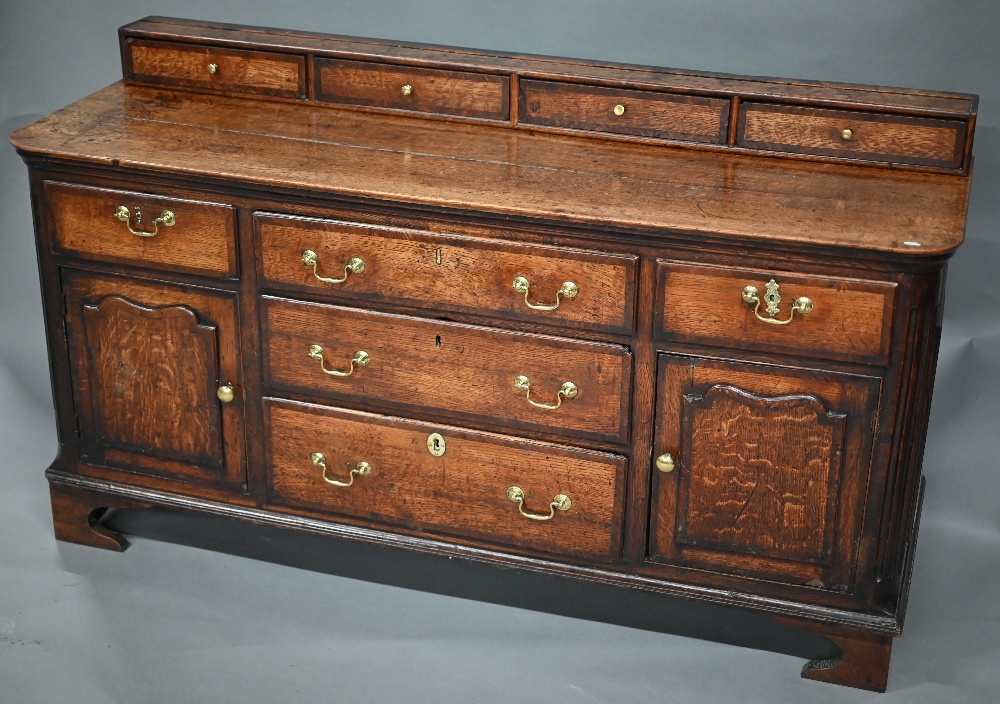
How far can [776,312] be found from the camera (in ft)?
10.6

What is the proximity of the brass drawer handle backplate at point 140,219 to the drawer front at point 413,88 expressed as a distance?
553 mm

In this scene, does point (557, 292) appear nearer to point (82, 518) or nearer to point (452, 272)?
point (452, 272)

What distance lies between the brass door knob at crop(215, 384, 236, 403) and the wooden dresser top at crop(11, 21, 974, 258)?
19.0 inches

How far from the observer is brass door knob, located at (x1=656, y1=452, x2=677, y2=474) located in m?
3.45

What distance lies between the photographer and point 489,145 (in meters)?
3.68

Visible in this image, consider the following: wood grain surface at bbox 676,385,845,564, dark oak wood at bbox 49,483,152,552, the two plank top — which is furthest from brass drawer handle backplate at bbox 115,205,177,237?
wood grain surface at bbox 676,385,845,564

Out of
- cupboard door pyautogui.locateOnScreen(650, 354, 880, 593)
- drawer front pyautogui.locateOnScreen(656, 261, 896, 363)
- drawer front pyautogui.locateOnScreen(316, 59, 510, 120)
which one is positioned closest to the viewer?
drawer front pyautogui.locateOnScreen(656, 261, 896, 363)

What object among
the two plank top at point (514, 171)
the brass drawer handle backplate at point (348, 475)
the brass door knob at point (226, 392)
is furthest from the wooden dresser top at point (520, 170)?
the brass drawer handle backplate at point (348, 475)

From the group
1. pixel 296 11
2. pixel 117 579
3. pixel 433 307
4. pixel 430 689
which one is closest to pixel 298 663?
pixel 430 689

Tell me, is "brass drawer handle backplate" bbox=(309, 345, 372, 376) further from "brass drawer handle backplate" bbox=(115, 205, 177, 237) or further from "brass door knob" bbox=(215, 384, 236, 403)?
"brass drawer handle backplate" bbox=(115, 205, 177, 237)

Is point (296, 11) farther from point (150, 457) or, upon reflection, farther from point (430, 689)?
point (430, 689)

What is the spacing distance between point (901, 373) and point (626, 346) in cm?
55

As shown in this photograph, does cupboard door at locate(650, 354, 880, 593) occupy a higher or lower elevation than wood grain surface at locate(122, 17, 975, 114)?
lower

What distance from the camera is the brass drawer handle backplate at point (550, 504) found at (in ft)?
11.7
